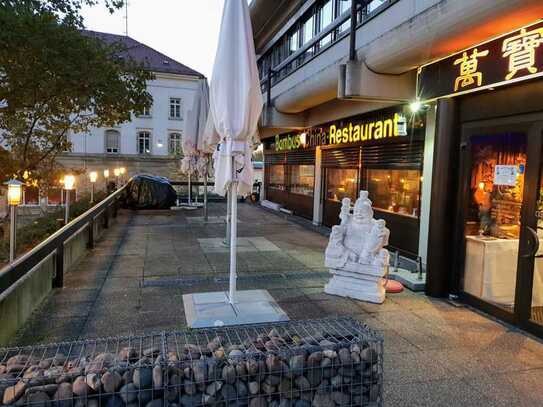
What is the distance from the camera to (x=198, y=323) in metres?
4.50

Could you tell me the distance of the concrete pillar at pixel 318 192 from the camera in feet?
41.9

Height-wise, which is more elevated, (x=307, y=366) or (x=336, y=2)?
(x=336, y=2)

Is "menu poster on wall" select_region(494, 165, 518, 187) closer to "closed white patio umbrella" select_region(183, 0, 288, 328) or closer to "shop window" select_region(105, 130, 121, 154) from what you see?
"closed white patio umbrella" select_region(183, 0, 288, 328)

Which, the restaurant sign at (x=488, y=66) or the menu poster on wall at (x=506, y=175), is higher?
the restaurant sign at (x=488, y=66)

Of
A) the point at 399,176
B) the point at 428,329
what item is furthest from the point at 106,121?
the point at 428,329

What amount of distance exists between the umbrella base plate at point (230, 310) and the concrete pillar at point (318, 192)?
7.41 m

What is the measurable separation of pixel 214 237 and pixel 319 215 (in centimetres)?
377

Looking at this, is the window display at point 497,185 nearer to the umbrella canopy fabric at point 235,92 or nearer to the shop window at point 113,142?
the umbrella canopy fabric at point 235,92

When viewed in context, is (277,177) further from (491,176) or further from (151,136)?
(151,136)

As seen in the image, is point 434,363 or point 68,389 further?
point 434,363

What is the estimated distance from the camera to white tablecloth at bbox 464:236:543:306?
17.2 ft

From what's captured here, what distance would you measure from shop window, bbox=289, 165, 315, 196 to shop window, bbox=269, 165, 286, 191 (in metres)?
1.09

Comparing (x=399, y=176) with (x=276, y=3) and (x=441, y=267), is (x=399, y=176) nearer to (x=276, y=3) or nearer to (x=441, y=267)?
(x=441, y=267)

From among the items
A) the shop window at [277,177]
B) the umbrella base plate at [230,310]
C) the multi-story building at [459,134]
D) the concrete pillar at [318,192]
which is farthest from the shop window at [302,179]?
the umbrella base plate at [230,310]
